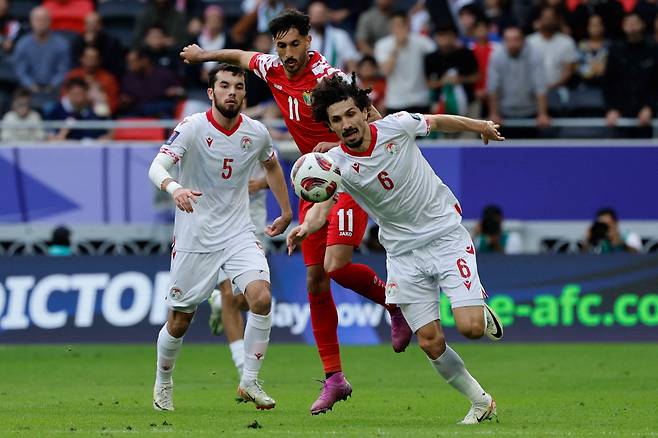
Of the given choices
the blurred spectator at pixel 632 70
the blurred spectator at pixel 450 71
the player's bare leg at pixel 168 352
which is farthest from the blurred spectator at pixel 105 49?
the player's bare leg at pixel 168 352

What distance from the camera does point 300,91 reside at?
1136cm

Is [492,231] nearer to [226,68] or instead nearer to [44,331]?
[44,331]

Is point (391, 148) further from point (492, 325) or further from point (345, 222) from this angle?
point (492, 325)

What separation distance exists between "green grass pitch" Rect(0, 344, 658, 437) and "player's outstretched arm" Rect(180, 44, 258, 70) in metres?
2.73

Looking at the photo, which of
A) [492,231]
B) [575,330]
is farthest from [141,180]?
[575,330]

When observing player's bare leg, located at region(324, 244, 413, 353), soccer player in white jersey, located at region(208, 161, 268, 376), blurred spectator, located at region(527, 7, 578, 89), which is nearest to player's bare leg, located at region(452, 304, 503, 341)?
player's bare leg, located at region(324, 244, 413, 353)

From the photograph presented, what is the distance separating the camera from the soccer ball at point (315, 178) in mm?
9945

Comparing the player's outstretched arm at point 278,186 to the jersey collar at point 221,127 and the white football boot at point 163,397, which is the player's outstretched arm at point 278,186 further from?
the white football boot at point 163,397

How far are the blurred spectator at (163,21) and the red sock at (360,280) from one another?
35.5ft

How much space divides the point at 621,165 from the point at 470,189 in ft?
6.73

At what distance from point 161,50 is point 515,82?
5230mm

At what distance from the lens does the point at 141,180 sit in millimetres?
19562

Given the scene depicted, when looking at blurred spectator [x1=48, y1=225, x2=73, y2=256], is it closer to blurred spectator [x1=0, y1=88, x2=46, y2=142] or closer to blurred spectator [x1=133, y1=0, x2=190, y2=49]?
blurred spectator [x1=0, y1=88, x2=46, y2=142]

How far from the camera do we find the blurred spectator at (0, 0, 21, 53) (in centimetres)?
2247
